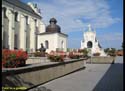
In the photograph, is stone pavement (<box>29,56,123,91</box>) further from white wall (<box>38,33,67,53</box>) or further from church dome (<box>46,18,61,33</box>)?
church dome (<box>46,18,61,33</box>)

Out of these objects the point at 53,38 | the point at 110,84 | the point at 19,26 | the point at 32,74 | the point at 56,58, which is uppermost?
the point at 19,26

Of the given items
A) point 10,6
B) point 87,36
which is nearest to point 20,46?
point 10,6

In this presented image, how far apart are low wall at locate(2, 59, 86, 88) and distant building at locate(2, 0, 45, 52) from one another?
32010 millimetres

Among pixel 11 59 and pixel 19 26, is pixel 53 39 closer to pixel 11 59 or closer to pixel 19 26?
pixel 19 26

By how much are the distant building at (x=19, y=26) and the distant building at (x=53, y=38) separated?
3.58 m

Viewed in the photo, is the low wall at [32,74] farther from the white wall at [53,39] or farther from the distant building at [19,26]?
the white wall at [53,39]

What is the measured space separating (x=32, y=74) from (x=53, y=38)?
4623 centimetres

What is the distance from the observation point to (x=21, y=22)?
183 feet

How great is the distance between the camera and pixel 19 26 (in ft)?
182

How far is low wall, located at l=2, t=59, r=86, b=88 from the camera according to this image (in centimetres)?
818

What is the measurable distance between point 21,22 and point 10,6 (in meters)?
5.49

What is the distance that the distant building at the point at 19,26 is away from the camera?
49.4m

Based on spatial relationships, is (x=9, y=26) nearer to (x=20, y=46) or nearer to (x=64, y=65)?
(x=20, y=46)

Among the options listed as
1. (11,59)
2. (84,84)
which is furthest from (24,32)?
(11,59)
